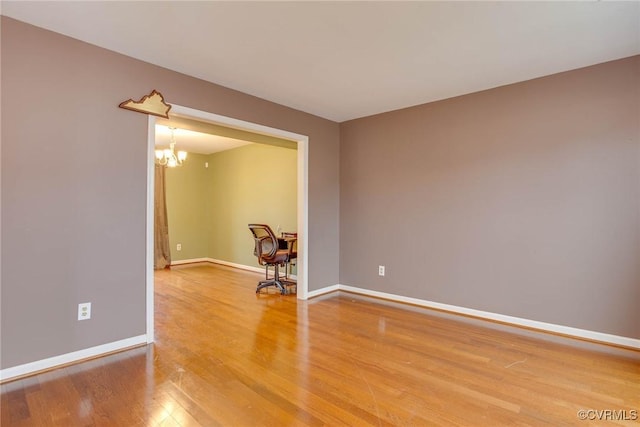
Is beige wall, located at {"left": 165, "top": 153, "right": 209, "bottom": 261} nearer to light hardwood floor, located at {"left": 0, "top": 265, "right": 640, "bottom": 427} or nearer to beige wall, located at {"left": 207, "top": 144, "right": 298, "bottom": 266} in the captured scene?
beige wall, located at {"left": 207, "top": 144, "right": 298, "bottom": 266}

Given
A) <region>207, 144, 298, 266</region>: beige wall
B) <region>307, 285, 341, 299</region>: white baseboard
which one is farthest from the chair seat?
<region>207, 144, 298, 266</region>: beige wall

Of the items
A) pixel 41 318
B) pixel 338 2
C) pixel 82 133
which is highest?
pixel 338 2

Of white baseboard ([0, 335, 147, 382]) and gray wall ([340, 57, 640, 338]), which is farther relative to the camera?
gray wall ([340, 57, 640, 338])

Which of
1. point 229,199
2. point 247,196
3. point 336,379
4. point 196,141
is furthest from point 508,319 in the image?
point 196,141

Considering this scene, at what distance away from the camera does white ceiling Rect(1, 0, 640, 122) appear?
1.98 meters

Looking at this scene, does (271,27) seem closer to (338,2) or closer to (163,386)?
(338,2)

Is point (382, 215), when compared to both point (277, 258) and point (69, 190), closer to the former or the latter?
point (277, 258)

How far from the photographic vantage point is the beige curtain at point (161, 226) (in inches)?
243

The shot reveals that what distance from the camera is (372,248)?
4246 mm

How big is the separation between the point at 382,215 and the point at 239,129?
2056 mm

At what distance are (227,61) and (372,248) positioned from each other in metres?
2.78

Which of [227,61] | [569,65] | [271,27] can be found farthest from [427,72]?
[227,61]

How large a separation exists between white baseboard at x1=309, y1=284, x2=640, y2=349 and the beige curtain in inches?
140

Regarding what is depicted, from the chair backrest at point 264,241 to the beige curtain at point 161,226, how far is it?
8.93ft
